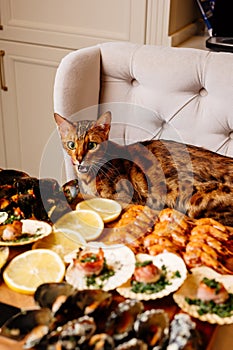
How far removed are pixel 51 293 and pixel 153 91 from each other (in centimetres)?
90

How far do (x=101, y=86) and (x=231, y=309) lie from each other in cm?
103

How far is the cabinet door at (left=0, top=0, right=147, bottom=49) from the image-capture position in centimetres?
205

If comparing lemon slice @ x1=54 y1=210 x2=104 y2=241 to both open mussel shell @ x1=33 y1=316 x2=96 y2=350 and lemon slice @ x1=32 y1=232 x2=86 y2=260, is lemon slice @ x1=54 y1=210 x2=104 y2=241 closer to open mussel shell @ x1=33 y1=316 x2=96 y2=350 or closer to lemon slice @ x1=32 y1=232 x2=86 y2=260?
lemon slice @ x1=32 y1=232 x2=86 y2=260

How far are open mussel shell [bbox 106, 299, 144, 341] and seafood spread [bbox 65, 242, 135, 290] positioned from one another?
0.09 metres

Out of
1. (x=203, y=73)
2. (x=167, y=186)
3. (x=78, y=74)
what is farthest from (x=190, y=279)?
(x=78, y=74)

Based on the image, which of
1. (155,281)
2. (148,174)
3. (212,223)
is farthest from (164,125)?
(155,281)

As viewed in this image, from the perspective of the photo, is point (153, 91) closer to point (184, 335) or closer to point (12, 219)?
point (12, 219)

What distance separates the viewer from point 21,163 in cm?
263

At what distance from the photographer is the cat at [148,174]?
4.43 feet

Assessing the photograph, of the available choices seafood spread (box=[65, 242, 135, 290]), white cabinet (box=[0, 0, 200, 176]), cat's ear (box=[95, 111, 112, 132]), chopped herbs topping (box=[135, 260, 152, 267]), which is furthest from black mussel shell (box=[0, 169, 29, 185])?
white cabinet (box=[0, 0, 200, 176])

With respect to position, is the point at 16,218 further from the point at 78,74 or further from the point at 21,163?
the point at 21,163

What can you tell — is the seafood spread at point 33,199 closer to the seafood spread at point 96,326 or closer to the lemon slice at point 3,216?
the lemon slice at point 3,216

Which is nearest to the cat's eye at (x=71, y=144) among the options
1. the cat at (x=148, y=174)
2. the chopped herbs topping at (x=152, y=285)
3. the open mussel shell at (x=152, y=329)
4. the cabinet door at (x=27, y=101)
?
the cat at (x=148, y=174)

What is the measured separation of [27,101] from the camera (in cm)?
245
